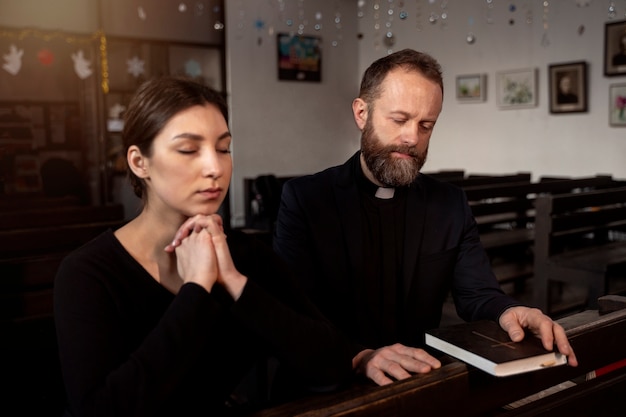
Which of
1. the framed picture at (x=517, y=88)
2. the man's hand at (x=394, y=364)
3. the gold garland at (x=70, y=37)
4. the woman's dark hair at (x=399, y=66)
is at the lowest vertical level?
the man's hand at (x=394, y=364)

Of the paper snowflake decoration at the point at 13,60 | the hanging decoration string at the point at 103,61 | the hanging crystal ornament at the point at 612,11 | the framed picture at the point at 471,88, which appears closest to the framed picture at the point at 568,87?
the hanging crystal ornament at the point at 612,11

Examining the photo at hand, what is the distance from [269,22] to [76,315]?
8387mm

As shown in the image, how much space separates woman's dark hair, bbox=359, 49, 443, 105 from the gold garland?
6323 millimetres

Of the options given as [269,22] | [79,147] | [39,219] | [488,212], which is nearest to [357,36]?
[269,22]

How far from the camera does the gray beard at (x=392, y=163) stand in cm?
170

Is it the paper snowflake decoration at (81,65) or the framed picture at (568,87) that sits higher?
the paper snowflake decoration at (81,65)

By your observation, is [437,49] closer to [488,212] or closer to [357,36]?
[357,36]

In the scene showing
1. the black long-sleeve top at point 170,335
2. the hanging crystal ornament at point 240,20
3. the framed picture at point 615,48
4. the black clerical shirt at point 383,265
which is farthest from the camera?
the hanging crystal ornament at point 240,20

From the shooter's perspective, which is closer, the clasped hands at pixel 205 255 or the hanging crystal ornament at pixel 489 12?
the clasped hands at pixel 205 255

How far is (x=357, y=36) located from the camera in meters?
9.84

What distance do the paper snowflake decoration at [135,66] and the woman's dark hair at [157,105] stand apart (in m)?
7.00

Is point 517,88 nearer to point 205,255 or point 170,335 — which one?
point 205,255

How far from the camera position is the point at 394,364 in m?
1.23

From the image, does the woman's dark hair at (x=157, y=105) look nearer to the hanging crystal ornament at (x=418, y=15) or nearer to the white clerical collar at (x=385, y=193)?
the white clerical collar at (x=385, y=193)
